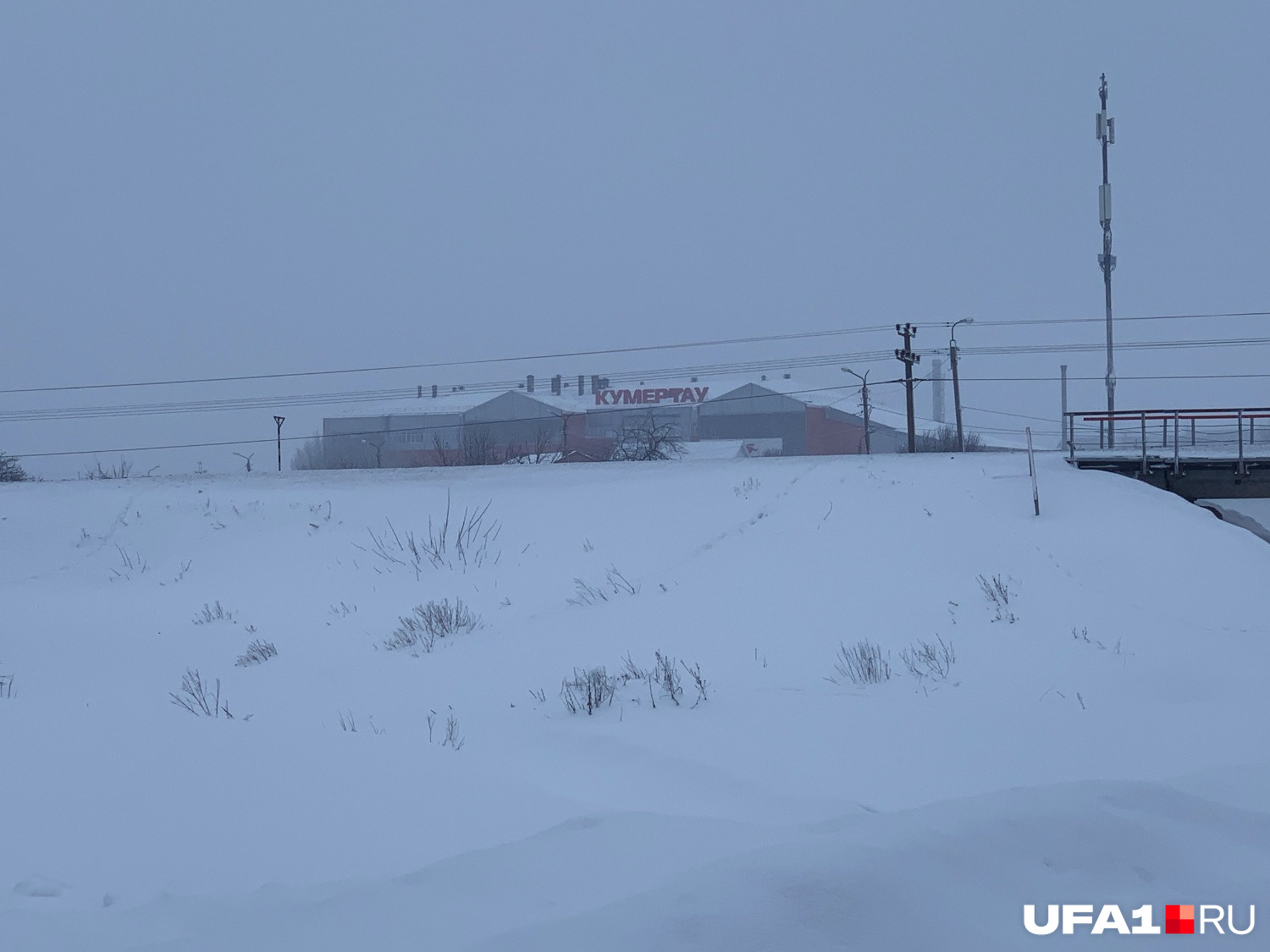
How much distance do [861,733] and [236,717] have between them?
4981 mm

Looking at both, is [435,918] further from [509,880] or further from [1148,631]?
[1148,631]

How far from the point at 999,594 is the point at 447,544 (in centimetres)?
952

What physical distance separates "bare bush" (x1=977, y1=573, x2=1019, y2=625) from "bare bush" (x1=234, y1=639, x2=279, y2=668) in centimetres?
816

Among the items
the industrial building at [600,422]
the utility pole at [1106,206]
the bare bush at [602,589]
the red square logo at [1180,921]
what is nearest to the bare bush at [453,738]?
the red square logo at [1180,921]

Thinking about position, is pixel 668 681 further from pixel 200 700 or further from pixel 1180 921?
pixel 1180 921

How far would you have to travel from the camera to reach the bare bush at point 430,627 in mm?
11039

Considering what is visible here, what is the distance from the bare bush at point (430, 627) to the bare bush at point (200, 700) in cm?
219

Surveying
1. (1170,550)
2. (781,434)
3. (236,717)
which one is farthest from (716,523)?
(781,434)

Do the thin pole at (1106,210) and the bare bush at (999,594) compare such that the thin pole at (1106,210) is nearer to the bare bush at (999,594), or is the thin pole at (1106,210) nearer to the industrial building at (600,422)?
the bare bush at (999,594)

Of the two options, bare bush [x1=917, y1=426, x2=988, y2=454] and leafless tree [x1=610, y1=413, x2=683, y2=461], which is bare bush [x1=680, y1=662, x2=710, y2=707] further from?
bare bush [x1=917, y1=426, x2=988, y2=454]

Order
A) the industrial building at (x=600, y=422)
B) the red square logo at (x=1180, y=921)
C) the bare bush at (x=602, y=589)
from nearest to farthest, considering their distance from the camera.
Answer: the red square logo at (x=1180, y=921)
the bare bush at (x=602, y=589)
the industrial building at (x=600, y=422)

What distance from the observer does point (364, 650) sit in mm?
11195

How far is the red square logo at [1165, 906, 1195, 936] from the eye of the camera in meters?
3.60

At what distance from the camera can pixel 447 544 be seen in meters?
17.0
